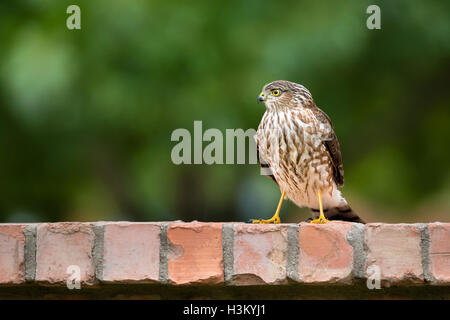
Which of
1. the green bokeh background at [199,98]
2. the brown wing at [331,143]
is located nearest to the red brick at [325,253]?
the brown wing at [331,143]

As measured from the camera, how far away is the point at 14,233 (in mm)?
2426

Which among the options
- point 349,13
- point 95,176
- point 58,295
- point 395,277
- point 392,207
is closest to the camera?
point 395,277

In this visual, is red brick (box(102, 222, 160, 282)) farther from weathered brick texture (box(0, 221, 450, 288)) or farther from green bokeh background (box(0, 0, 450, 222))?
green bokeh background (box(0, 0, 450, 222))

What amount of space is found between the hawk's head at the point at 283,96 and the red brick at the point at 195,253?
127 cm

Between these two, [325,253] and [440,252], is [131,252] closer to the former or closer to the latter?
[325,253]

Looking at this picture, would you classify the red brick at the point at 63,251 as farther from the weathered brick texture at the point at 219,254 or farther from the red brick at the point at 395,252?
the red brick at the point at 395,252

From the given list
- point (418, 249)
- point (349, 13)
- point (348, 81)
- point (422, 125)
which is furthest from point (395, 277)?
point (422, 125)

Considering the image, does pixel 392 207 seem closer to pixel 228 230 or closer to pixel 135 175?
pixel 135 175

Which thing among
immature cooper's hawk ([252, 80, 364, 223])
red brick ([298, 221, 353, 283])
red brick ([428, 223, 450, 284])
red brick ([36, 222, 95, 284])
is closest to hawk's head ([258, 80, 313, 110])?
immature cooper's hawk ([252, 80, 364, 223])

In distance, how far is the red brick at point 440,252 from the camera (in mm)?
2383

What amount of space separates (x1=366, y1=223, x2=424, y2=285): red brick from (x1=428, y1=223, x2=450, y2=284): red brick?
0.14 ft

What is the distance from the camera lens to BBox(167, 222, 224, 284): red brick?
7.80 ft

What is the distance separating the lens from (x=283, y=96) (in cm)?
357

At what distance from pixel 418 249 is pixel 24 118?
4.62m
